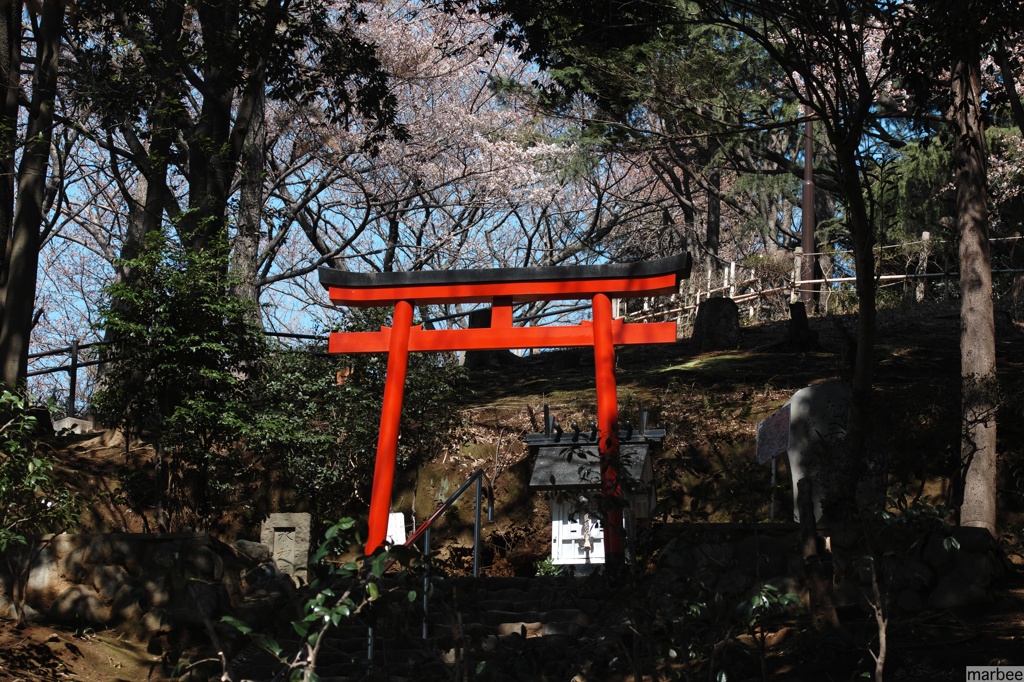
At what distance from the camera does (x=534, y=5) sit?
9945 millimetres

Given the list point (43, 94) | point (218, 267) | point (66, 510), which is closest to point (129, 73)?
point (43, 94)

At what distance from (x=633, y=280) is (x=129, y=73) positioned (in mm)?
6517

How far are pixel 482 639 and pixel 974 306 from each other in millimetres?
4841

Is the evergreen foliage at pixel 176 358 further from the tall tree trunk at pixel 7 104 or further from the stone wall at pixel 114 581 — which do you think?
the stone wall at pixel 114 581

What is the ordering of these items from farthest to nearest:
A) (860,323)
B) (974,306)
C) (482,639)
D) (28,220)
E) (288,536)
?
1. (28,220)
2. (288,536)
3. (974,306)
4. (860,323)
5. (482,639)

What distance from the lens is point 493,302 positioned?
946 cm

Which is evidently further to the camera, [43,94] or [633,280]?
[43,94]

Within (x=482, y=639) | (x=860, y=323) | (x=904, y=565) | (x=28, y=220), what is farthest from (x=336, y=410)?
(x=904, y=565)

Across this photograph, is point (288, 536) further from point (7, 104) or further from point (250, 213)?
point (250, 213)

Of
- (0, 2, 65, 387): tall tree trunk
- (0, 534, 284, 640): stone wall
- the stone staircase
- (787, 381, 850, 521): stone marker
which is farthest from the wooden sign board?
(0, 2, 65, 387): tall tree trunk

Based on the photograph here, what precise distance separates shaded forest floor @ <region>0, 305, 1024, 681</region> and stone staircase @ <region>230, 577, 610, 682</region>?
3.07 ft

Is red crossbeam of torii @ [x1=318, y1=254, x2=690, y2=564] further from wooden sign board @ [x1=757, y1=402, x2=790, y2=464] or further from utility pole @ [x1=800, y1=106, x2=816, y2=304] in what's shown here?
utility pole @ [x1=800, y1=106, x2=816, y2=304]

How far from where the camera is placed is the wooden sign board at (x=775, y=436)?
324 inches

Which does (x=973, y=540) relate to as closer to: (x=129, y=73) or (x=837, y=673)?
(x=837, y=673)
